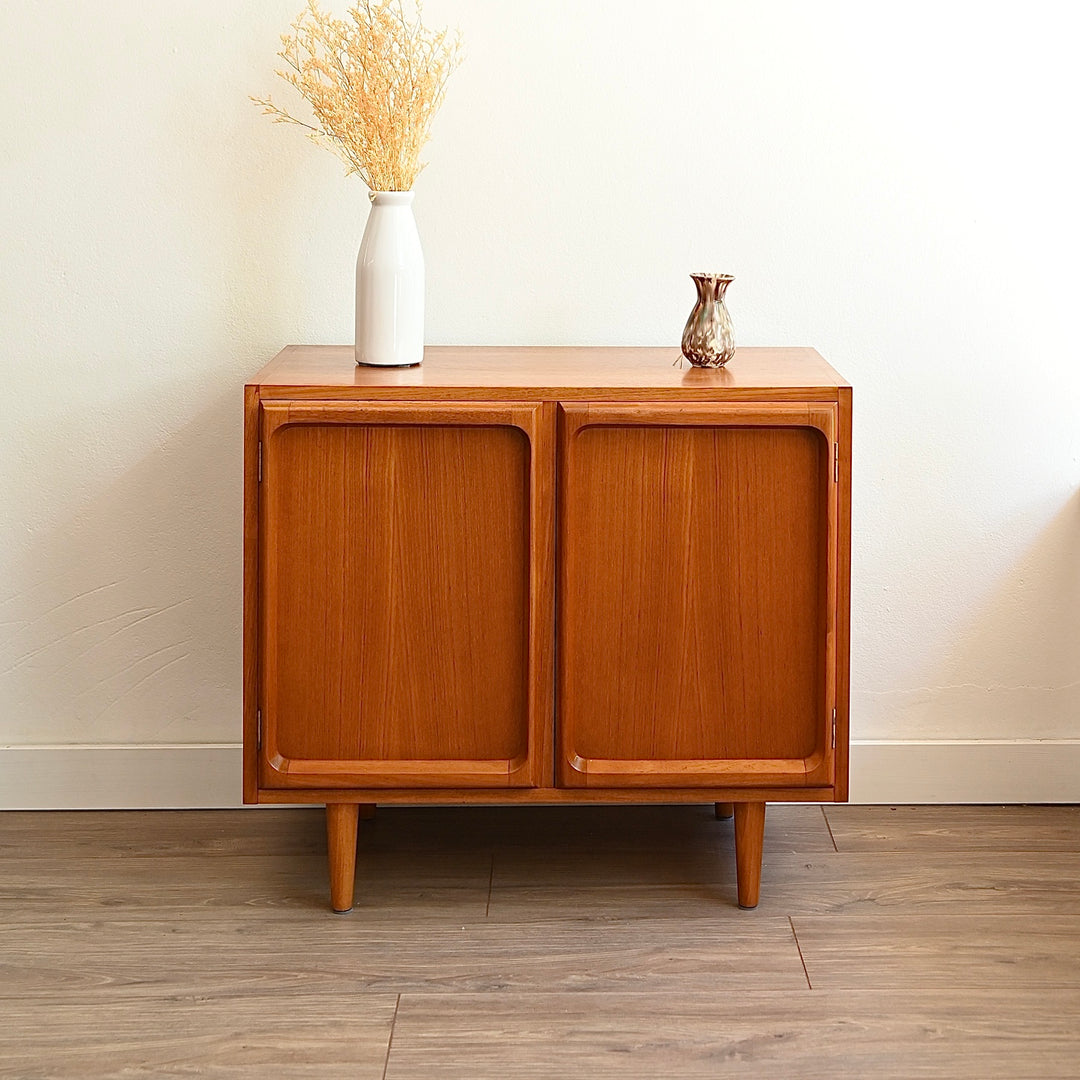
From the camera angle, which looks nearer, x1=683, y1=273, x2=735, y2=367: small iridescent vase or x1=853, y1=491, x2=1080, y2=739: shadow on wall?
x1=683, y1=273, x2=735, y2=367: small iridescent vase

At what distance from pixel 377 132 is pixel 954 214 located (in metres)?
0.99

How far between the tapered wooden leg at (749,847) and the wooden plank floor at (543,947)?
0.04 meters

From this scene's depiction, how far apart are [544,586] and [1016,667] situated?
3.25 ft

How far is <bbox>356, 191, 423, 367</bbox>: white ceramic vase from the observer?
6.31 ft

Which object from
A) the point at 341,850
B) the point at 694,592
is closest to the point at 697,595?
the point at 694,592

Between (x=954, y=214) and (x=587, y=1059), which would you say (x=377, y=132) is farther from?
(x=587, y=1059)

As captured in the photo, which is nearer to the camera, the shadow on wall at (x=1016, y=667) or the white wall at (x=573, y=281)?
the white wall at (x=573, y=281)

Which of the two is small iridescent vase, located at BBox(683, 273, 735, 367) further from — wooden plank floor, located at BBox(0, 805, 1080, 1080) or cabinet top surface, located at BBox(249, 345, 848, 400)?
wooden plank floor, located at BBox(0, 805, 1080, 1080)

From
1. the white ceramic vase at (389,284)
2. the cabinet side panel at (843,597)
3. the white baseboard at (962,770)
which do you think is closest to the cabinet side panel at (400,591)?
the white ceramic vase at (389,284)

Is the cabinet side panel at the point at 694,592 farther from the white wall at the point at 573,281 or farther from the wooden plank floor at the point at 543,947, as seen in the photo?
the white wall at the point at 573,281

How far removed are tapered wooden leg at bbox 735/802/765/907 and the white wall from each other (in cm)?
46

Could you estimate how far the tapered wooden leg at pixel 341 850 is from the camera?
76.7 inches

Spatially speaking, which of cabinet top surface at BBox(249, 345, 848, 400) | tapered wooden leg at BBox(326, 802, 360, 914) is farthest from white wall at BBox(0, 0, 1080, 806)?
tapered wooden leg at BBox(326, 802, 360, 914)

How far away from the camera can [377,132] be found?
192 cm
